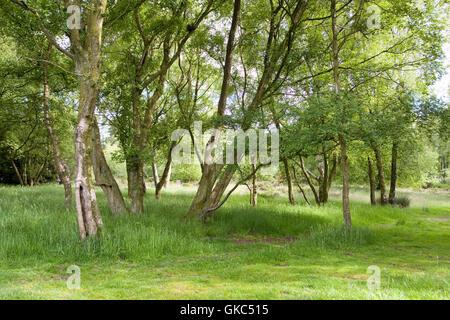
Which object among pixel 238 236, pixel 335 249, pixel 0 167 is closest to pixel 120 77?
pixel 238 236

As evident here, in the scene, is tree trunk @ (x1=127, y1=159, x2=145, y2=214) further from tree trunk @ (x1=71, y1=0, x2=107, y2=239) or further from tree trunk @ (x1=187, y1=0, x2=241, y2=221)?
tree trunk @ (x1=71, y1=0, x2=107, y2=239)

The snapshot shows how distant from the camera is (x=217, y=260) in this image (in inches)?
275

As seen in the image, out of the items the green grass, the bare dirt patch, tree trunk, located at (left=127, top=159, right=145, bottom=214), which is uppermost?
tree trunk, located at (left=127, top=159, right=145, bottom=214)

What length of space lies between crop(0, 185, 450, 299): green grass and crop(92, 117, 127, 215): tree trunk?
0.55m

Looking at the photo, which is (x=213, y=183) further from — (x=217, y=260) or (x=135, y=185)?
(x=217, y=260)

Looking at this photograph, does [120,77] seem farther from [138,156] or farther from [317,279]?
[317,279]

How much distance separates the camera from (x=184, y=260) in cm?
710

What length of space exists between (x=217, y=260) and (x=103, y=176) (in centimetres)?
572

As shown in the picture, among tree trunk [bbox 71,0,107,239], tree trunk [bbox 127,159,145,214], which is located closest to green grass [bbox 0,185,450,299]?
tree trunk [bbox 71,0,107,239]

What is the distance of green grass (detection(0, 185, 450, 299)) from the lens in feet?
14.5

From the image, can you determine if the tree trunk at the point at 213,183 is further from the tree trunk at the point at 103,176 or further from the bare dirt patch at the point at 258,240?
the tree trunk at the point at 103,176

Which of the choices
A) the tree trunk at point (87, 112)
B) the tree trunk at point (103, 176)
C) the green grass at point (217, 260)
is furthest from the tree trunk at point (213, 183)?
the tree trunk at point (87, 112)

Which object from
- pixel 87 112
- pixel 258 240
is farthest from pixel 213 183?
pixel 87 112

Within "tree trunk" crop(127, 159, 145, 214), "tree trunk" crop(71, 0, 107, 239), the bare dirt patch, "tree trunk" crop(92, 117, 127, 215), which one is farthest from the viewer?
A: "tree trunk" crop(127, 159, 145, 214)
